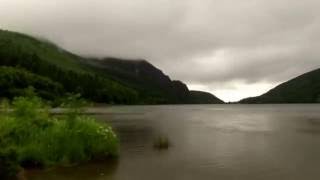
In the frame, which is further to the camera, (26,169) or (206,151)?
→ (206,151)

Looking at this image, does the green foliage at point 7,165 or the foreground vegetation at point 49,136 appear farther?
the foreground vegetation at point 49,136

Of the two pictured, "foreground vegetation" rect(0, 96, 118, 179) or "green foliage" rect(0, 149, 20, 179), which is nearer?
"green foliage" rect(0, 149, 20, 179)

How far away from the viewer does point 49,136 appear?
3881cm

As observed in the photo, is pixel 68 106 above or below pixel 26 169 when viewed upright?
above

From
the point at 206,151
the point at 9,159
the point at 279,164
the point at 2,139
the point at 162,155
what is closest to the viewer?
the point at 9,159

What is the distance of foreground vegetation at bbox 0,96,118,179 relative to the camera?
37.2 m

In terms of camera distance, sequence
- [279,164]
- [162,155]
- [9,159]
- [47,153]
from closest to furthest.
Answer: [9,159]
[47,153]
[279,164]
[162,155]

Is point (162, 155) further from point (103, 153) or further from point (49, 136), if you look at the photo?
point (49, 136)

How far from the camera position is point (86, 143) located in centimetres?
4066

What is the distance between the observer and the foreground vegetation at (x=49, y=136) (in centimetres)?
3716

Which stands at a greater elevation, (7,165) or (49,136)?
(49,136)

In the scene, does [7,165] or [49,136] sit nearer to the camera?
[7,165]

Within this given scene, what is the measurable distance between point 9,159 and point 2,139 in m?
4.52

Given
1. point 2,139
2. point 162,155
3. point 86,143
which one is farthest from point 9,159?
point 162,155
